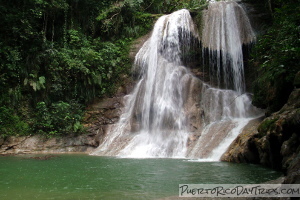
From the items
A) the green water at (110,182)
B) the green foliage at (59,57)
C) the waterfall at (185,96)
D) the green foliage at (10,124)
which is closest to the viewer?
the green water at (110,182)

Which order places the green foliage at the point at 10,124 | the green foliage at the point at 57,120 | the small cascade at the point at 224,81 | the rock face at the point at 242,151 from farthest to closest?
the green foliage at the point at 57,120 → the green foliage at the point at 10,124 → the small cascade at the point at 224,81 → the rock face at the point at 242,151

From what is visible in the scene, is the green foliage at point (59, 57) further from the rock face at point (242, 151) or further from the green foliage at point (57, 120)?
the rock face at point (242, 151)

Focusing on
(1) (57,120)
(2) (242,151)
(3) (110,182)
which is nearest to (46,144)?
(1) (57,120)

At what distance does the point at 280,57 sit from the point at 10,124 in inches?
614

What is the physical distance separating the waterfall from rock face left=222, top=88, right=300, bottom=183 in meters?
1.69

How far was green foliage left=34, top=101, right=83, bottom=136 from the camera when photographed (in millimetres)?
16094

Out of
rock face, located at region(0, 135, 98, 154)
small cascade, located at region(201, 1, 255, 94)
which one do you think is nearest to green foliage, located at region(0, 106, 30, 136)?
rock face, located at region(0, 135, 98, 154)

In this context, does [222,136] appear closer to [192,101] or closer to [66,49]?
[192,101]

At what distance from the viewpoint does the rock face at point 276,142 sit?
6238 mm

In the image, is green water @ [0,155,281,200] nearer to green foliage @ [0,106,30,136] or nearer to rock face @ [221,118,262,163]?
rock face @ [221,118,262,163]

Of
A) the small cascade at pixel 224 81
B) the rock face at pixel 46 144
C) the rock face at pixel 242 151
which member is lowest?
the rock face at pixel 46 144

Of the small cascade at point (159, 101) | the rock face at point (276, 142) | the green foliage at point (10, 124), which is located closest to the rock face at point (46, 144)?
the green foliage at point (10, 124)

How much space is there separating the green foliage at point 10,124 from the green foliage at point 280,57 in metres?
13.7

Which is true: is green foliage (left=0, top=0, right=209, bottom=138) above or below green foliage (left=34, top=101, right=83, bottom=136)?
above
